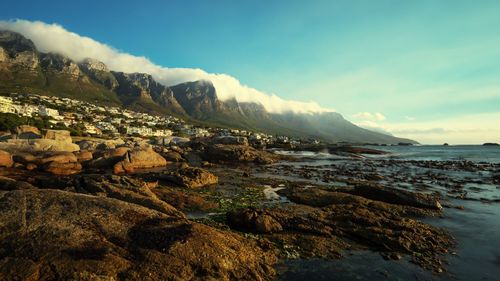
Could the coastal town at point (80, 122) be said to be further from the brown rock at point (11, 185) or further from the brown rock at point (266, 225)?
the brown rock at point (266, 225)

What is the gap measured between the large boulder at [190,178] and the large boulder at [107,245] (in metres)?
18.0

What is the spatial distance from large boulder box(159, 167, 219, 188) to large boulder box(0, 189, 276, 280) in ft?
58.9

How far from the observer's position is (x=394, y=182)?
40.6 metres

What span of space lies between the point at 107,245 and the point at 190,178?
21.7 meters

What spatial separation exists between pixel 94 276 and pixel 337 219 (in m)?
13.1

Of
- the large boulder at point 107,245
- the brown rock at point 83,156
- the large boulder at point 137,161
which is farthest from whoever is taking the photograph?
the brown rock at point 83,156

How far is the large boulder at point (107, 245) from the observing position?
30.0 ft

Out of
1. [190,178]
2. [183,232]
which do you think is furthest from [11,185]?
[183,232]

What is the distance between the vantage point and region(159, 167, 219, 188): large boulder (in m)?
31.0

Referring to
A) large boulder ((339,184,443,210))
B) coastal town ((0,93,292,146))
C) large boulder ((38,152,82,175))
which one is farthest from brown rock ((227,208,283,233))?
coastal town ((0,93,292,146))

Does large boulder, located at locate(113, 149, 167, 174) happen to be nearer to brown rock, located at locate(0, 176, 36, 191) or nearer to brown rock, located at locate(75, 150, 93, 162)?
brown rock, located at locate(75, 150, 93, 162)

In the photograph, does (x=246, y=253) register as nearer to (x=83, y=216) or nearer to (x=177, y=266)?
(x=177, y=266)

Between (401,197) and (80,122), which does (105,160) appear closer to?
(401,197)

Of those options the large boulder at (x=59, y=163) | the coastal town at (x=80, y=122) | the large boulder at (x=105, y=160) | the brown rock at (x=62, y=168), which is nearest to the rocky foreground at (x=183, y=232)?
the brown rock at (x=62, y=168)
